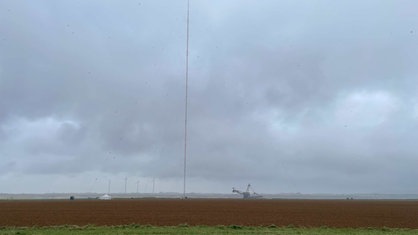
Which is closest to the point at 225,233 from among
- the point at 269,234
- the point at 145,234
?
the point at 269,234

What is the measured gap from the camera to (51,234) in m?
30.8

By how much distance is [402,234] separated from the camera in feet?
104

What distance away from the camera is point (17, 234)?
95.1ft

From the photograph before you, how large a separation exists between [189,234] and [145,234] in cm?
252

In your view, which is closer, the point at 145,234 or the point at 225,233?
the point at 145,234

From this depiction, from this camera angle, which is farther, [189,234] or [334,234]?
[334,234]

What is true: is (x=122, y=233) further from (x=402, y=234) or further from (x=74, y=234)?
(x=402, y=234)

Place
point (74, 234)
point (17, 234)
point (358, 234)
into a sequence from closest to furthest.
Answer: point (17, 234)
point (74, 234)
point (358, 234)

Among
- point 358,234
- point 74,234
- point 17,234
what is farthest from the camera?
point 358,234

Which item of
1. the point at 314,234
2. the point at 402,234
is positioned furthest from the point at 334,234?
the point at 402,234

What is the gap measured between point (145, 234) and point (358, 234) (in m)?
13.7

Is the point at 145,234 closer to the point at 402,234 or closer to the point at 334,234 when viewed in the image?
the point at 334,234

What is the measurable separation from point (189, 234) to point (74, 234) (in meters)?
7.11

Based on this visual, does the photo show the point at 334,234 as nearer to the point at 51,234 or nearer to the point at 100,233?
the point at 100,233
